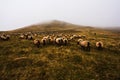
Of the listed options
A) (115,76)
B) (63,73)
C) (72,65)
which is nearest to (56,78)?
(63,73)

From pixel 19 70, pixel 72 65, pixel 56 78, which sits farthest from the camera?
pixel 72 65

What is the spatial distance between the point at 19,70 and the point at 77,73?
21.8 ft

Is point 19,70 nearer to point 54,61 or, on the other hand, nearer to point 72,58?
point 54,61

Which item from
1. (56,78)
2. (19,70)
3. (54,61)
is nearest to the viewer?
(56,78)

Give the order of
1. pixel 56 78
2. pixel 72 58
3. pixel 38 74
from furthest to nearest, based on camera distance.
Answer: pixel 72 58 < pixel 38 74 < pixel 56 78

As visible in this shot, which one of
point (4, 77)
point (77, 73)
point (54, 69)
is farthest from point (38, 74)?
point (77, 73)

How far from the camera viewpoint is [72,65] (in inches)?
520

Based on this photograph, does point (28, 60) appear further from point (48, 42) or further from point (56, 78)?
point (48, 42)

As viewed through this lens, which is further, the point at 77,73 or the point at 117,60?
the point at 117,60

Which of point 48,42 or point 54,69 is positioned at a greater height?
point 48,42

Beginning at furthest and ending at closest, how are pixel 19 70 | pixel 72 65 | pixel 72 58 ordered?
1. pixel 72 58
2. pixel 72 65
3. pixel 19 70

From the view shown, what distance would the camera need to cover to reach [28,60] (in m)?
14.6

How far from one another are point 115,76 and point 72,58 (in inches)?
232

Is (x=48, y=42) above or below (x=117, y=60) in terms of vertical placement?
above
